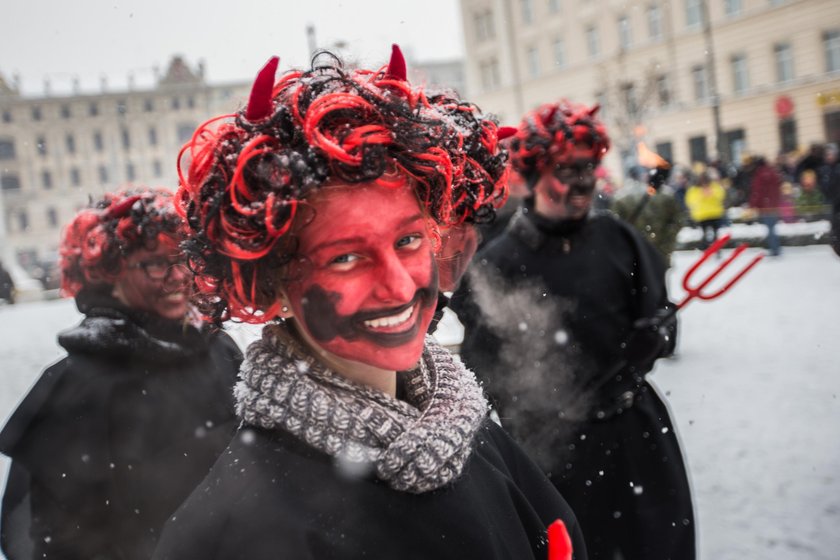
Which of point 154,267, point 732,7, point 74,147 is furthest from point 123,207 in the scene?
point 74,147

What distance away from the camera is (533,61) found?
29594mm

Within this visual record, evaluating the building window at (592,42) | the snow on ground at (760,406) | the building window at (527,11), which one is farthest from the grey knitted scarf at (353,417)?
the building window at (527,11)

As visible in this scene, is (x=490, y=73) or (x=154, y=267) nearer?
(x=154, y=267)

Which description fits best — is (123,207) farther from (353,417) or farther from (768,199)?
(768,199)

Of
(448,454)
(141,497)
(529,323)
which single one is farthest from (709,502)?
(448,454)

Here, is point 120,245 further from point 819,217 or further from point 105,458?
point 819,217

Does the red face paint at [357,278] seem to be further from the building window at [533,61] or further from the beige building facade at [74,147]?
the beige building facade at [74,147]

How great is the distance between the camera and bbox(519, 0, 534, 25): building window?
28.5 meters

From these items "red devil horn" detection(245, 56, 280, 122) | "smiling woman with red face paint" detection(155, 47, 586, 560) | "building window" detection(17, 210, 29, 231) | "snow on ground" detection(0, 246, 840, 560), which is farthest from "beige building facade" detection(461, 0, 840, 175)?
"building window" detection(17, 210, 29, 231)

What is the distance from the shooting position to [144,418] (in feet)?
8.35

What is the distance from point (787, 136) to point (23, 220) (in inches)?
1872

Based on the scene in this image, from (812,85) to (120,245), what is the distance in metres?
23.9

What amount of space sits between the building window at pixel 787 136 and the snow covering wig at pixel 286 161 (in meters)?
24.9

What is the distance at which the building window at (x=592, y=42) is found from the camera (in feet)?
86.1
